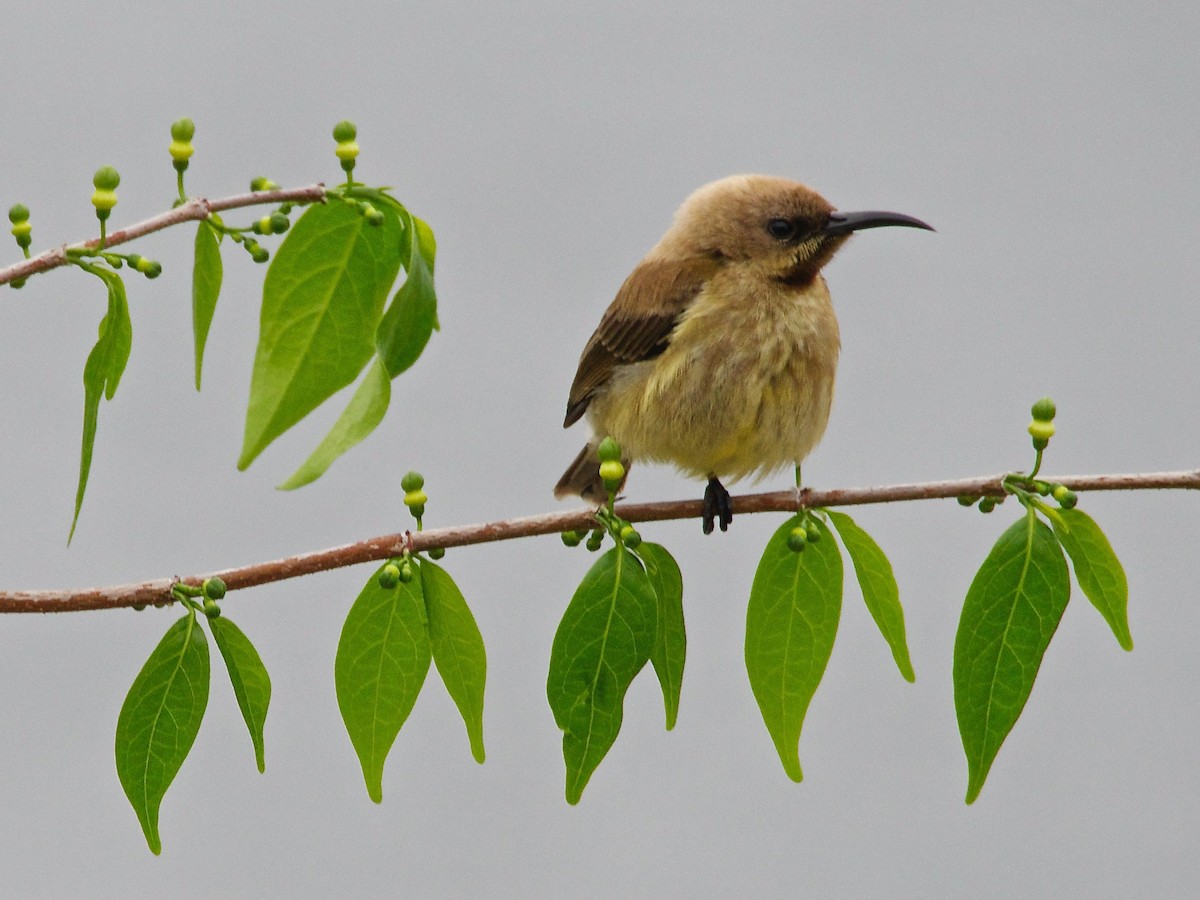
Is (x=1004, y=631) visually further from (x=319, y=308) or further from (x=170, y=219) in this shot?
(x=170, y=219)

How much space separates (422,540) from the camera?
152 cm

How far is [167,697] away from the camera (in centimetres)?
149

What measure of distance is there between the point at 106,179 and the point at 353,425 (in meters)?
0.35

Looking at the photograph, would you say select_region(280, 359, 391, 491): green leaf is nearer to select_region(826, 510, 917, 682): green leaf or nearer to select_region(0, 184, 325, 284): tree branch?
select_region(0, 184, 325, 284): tree branch

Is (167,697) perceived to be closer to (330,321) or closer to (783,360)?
(330,321)

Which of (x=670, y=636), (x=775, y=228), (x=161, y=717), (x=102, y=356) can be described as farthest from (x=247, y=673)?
(x=775, y=228)

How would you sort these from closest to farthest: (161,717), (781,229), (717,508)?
(161,717) → (717,508) → (781,229)

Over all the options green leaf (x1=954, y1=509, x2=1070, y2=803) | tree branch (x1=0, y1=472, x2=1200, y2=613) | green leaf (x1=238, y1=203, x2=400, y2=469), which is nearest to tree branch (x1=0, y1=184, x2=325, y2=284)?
green leaf (x1=238, y1=203, x2=400, y2=469)

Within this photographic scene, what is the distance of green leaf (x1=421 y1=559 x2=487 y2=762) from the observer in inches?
60.6

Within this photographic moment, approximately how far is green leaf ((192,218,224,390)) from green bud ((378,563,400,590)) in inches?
11.3

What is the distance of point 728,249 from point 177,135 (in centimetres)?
113

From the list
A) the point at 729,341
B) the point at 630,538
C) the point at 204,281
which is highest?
the point at 729,341

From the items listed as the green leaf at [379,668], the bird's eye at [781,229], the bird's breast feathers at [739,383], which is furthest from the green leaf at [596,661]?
the bird's eye at [781,229]

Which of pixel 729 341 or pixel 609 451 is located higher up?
pixel 729 341
